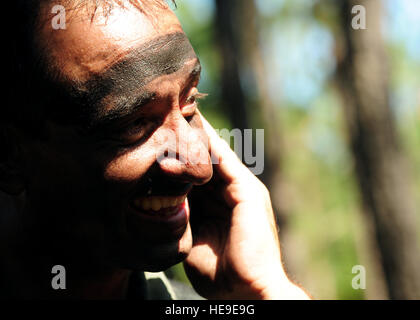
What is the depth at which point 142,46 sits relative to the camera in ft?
7.74

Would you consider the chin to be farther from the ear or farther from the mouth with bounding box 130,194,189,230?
the ear

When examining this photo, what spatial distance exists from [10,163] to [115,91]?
2.53 ft

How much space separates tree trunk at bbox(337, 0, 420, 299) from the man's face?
4626 millimetres

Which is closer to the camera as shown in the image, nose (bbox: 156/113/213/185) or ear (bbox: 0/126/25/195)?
nose (bbox: 156/113/213/185)

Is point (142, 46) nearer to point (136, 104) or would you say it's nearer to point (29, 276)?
point (136, 104)

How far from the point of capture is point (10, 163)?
264 cm

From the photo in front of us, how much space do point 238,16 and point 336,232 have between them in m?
30.8

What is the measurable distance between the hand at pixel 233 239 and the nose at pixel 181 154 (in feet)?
1.52

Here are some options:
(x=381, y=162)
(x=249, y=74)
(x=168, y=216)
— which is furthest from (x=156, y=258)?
(x=249, y=74)

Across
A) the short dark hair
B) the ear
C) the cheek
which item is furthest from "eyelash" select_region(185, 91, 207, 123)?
the ear

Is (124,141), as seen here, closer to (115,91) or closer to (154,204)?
(115,91)

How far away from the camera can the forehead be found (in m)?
2.31

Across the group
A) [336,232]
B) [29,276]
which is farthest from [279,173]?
[336,232]

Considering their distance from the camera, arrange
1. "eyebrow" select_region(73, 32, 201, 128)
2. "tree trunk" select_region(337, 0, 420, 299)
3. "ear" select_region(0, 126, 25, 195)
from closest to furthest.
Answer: "eyebrow" select_region(73, 32, 201, 128) → "ear" select_region(0, 126, 25, 195) → "tree trunk" select_region(337, 0, 420, 299)
